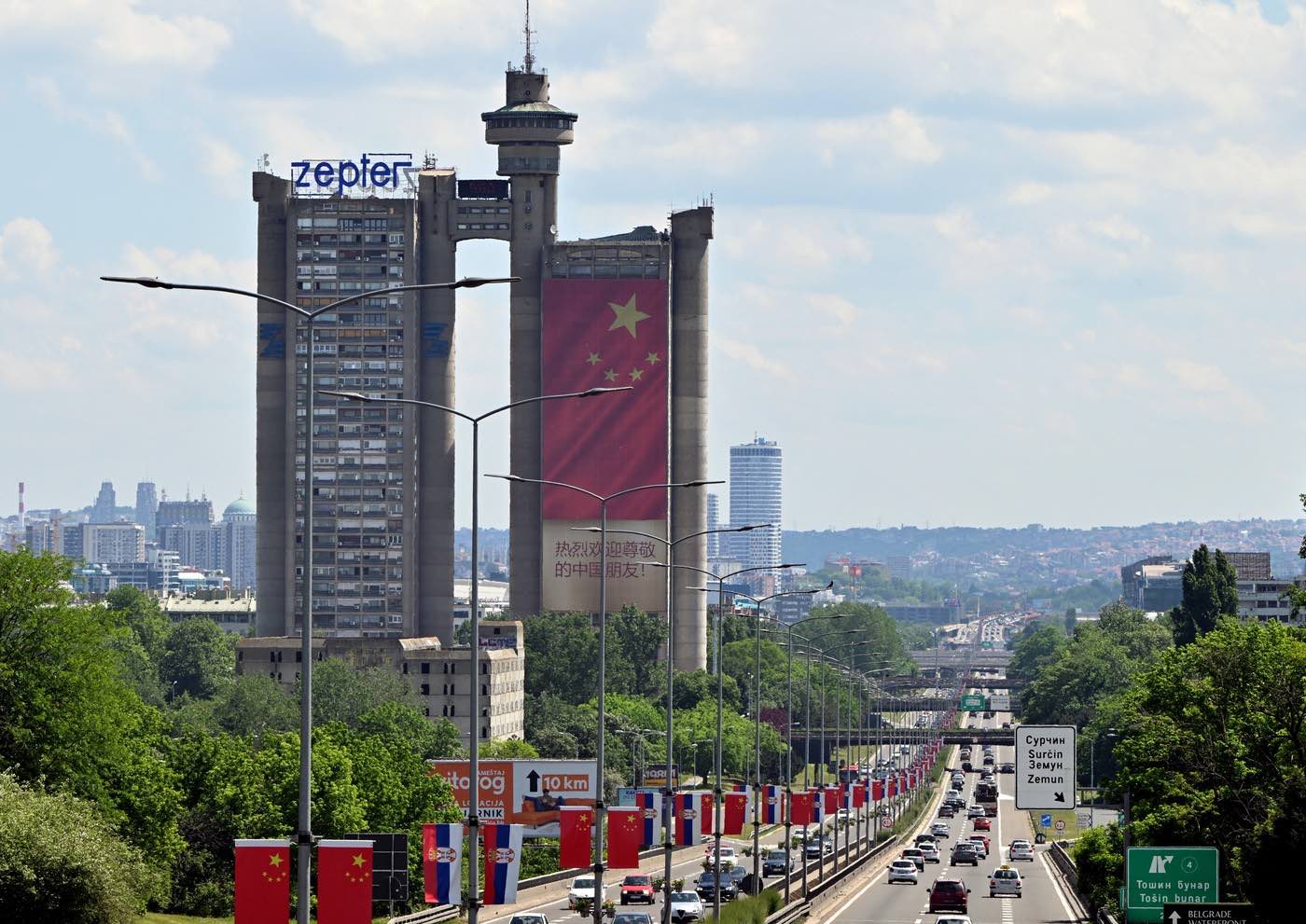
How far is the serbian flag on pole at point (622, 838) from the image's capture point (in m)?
76.1

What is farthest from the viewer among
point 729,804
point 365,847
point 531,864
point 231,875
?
point 531,864

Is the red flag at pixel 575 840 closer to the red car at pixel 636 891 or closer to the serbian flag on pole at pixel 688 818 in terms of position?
the serbian flag on pole at pixel 688 818

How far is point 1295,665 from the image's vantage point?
84375mm

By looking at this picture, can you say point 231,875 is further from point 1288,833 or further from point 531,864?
point 1288,833

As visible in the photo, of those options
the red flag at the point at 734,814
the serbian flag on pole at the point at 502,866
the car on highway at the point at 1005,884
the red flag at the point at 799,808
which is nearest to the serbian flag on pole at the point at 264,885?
the serbian flag on pole at the point at 502,866

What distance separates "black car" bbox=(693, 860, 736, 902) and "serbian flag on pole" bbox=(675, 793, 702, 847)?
37.8 feet

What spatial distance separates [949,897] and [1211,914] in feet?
160

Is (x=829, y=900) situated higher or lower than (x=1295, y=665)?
lower

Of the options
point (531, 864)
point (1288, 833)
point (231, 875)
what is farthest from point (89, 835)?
point (531, 864)

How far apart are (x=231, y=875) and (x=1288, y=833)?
48.8 meters

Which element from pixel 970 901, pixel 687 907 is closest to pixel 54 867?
pixel 687 907

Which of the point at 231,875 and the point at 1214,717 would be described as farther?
the point at 231,875

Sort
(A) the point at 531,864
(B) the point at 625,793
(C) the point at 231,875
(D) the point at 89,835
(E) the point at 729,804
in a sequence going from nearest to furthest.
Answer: (D) the point at 89,835
(E) the point at 729,804
(C) the point at 231,875
(B) the point at 625,793
(A) the point at 531,864

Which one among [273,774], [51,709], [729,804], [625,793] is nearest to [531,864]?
[625,793]
